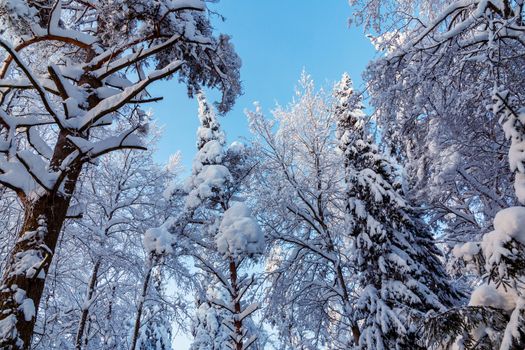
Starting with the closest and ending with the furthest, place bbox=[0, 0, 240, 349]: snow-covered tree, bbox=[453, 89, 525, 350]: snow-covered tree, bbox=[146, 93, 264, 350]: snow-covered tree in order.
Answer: bbox=[453, 89, 525, 350]: snow-covered tree < bbox=[0, 0, 240, 349]: snow-covered tree < bbox=[146, 93, 264, 350]: snow-covered tree

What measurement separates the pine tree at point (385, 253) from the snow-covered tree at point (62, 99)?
5036mm

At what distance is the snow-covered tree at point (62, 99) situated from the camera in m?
2.85

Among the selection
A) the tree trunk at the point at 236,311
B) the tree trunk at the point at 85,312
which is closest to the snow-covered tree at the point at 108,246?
the tree trunk at the point at 85,312

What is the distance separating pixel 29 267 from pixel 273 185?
7.97 meters

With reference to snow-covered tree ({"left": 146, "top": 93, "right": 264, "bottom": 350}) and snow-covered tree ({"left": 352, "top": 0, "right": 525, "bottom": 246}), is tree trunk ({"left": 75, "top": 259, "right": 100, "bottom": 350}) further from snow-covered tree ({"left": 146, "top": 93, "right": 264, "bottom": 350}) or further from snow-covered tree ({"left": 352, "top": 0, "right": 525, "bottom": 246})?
snow-covered tree ({"left": 352, "top": 0, "right": 525, "bottom": 246})

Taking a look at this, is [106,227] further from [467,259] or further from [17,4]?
[467,259]

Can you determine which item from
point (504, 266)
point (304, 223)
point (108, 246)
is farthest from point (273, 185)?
point (504, 266)

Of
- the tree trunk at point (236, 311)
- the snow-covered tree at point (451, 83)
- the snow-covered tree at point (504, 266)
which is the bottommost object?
the snow-covered tree at point (504, 266)

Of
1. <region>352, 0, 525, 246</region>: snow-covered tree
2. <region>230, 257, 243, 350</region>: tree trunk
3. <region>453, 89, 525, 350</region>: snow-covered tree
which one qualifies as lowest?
<region>453, 89, 525, 350</region>: snow-covered tree

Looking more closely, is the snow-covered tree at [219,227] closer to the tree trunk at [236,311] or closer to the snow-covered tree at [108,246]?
the tree trunk at [236,311]

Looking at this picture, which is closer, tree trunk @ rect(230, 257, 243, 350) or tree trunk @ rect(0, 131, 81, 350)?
tree trunk @ rect(0, 131, 81, 350)

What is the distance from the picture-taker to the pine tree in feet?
27.2

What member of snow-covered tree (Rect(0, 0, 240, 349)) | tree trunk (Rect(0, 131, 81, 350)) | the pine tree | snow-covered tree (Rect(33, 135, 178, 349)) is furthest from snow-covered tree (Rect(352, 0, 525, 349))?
snow-covered tree (Rect(33, 135, 178, 349))

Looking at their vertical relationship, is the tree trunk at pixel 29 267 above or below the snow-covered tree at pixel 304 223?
below
